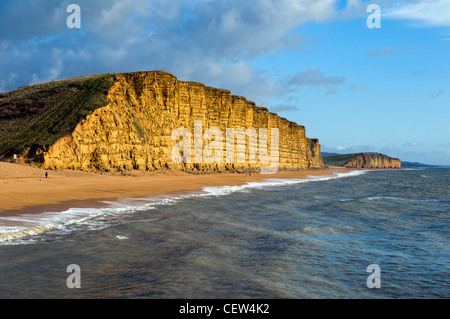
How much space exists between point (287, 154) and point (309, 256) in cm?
8343

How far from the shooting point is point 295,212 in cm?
1888

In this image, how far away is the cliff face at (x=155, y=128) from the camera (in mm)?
36094

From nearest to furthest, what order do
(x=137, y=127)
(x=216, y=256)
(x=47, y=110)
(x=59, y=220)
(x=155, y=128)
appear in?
(x=216, y=256), (x=59, y=220), (x=137, y=127), (x=47, y=110), (x=155, y=128)

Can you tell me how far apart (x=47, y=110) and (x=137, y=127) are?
1255cm

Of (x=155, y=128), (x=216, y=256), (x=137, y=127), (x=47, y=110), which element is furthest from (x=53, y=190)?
(x=47, y=110)

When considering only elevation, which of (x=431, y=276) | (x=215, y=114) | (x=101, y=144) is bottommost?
(x=431, y=276)

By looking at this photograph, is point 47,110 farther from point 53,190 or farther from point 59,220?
point 59,220

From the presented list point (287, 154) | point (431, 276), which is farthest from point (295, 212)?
point (287, 154)

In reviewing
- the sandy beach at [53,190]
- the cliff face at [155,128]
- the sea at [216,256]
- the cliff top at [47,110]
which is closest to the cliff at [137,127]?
the cliff face at [155,128]

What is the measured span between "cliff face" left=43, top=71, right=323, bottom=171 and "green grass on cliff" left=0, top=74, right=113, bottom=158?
135 centimetres

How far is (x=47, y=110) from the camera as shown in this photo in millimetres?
44031

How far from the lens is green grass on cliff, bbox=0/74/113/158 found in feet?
119
